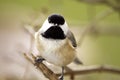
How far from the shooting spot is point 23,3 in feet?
13.5

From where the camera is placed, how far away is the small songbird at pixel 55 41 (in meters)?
1.81

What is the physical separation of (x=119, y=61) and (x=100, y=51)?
274 mm

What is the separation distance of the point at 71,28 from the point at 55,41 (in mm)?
1160

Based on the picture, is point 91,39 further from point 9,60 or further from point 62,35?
point 62,35

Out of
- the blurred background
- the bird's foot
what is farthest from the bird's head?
the blurred background

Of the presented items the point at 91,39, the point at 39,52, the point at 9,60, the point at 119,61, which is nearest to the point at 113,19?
the point at 91,39

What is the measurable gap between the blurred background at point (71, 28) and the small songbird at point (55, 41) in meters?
0.25

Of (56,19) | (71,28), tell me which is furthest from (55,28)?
(71,28)

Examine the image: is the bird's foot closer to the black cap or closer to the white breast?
the white breast

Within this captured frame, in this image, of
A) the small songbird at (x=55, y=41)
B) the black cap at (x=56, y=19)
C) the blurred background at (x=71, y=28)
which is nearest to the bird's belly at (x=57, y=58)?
the small songbird at (x=55, y=41)

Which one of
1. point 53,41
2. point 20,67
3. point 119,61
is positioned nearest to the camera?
point 53,41

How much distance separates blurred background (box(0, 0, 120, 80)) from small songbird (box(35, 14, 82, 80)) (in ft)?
0.81

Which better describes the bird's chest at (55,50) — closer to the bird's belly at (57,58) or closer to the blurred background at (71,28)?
the bird's belly at (57,58)

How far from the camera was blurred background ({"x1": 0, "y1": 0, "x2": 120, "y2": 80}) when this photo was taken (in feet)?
8.45
